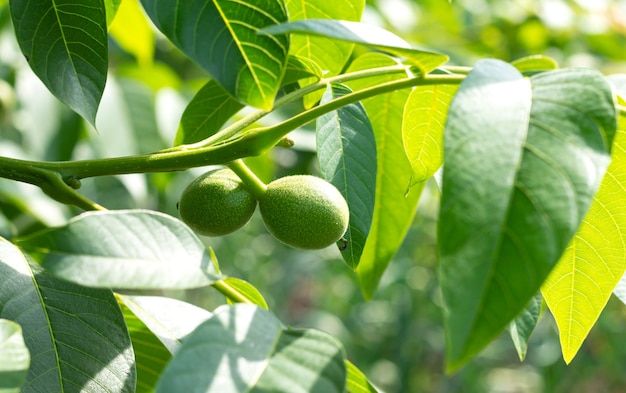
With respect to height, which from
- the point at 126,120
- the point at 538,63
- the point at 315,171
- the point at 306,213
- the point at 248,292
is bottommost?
the point at 315,171

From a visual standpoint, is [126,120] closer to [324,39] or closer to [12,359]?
[324,39]

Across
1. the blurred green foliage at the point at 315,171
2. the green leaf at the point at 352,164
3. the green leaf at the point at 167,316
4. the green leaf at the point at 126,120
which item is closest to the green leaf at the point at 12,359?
the green leaf at the point at 167,316

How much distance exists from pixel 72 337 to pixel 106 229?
9.8 inches

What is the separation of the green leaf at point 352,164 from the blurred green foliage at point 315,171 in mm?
504

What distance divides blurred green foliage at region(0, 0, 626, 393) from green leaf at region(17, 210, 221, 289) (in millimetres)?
904

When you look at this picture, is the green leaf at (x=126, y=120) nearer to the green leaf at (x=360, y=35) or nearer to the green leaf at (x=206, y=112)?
the green leaf at (x=206, y=112)

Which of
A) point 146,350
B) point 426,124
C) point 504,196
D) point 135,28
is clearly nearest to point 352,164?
point 426,124

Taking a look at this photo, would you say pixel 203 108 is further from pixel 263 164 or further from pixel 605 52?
pixel 605 52

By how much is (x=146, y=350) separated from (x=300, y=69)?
0.41 m

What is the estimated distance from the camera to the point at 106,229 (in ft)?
2.19

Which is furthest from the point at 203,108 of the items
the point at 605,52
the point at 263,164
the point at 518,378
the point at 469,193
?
the point at 518,378

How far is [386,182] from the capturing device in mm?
1193

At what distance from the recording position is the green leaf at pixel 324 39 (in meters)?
1.00

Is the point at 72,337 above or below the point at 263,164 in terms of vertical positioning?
above
